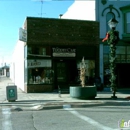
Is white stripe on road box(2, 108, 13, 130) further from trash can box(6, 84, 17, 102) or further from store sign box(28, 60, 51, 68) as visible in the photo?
store sign box(28, 60, 51, 68)

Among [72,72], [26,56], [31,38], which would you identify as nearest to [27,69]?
[26,56]

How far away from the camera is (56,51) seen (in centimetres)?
2314

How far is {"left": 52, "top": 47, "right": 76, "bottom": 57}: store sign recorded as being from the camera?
910 inches

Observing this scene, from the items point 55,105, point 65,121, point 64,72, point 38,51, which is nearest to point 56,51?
point 38,51

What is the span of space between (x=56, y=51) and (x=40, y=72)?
2.11m

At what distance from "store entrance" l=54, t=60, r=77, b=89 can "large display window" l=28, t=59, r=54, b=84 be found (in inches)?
65.1

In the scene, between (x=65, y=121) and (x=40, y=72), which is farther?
(x=40, y=72)

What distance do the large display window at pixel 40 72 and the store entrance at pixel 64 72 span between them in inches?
65.1

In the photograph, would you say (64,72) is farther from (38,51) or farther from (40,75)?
(38,51)

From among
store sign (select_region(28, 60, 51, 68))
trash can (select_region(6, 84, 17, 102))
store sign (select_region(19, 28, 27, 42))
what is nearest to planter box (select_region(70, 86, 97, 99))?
trash can (select_region(6, 84, 17, 102))

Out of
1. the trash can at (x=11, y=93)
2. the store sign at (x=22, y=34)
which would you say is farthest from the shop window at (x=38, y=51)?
the trash can at (x=11, y=93)

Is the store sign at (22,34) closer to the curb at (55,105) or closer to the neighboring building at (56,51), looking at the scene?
the neighboring building at (56,51)

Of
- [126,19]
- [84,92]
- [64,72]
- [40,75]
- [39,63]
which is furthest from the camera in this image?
[126,19]

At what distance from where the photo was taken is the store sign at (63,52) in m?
23.1
